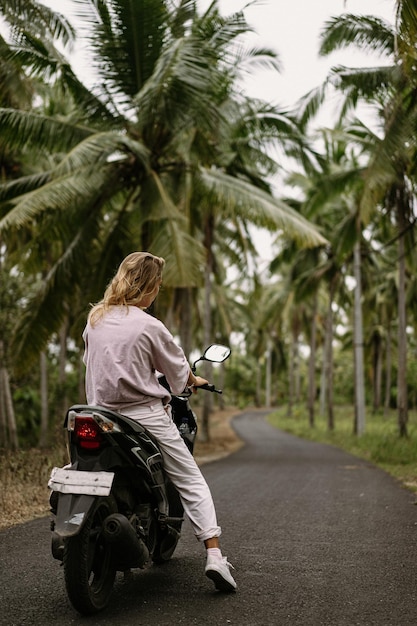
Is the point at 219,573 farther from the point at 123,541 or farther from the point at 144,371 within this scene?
the point at 144,371

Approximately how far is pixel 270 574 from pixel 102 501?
1458mm

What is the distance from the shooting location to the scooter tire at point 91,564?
11.4 feet

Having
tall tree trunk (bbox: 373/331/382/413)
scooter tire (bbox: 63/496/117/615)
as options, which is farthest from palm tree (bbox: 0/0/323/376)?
tall tree trunk (bbox: 373/331/382/413)

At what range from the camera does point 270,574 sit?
4508mm

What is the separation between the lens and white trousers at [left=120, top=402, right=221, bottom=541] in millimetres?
4027

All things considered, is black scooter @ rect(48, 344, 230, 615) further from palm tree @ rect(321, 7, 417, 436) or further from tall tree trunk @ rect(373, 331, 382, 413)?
tall tree trunk @ rect(373, 331, 382, 413)

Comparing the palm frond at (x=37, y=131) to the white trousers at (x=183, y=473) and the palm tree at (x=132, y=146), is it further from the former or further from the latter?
the white trousers at (x=183, y=473)

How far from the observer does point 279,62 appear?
591 inches

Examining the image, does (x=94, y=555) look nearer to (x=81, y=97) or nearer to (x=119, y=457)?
(x=119, y=457)

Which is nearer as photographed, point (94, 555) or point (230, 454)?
point (94, 555)

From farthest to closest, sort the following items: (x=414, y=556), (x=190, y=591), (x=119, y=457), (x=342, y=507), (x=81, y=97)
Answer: (x=81, y=97), (x=342, y=507), (x=414, y=556), (x=190, y=591), (x=119, y=457)

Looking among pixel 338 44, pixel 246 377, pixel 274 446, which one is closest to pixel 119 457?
pixel 338 44

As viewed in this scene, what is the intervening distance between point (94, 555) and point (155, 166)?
10.6 m

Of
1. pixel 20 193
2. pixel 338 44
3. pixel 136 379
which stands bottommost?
pixel 136 379
